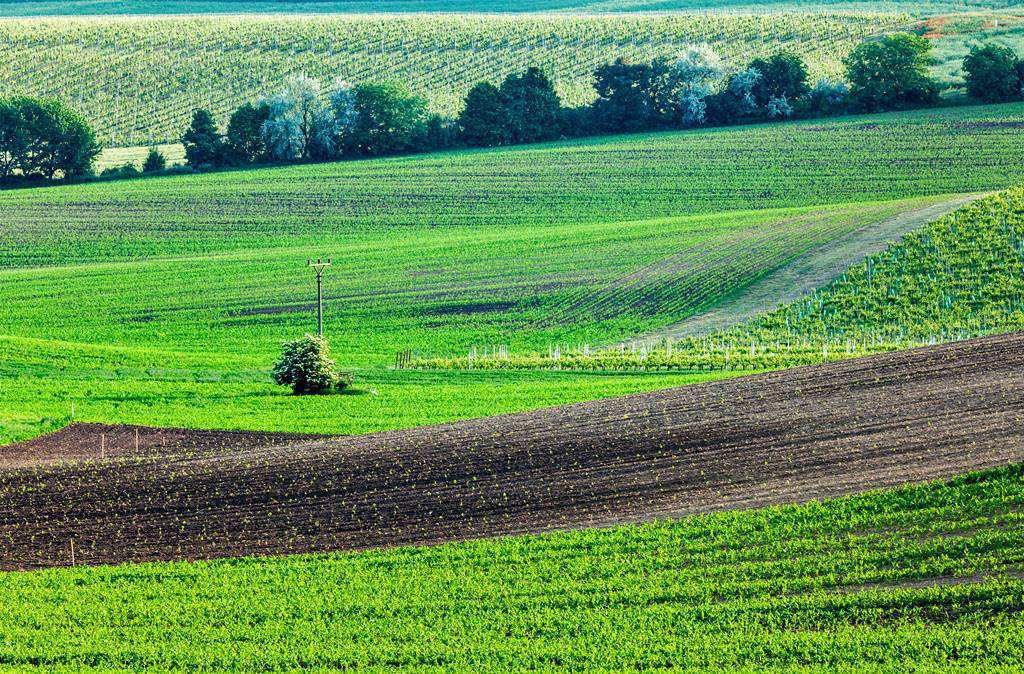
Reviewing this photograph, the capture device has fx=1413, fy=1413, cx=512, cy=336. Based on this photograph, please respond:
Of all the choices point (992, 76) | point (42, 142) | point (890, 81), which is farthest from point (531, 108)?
point (42, 142)

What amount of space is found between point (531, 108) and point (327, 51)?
39664mm

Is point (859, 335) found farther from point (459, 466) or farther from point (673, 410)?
point (459, 466)

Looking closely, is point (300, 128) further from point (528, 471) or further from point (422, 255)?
point (528, 471)

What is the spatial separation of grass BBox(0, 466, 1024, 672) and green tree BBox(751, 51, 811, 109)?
302 ft

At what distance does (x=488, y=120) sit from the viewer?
4513 inches

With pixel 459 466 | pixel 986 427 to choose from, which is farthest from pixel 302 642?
pixel 986 427

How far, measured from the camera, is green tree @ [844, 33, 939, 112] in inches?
4429

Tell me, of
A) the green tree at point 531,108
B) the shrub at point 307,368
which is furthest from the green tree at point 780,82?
the shrub at point 307,368

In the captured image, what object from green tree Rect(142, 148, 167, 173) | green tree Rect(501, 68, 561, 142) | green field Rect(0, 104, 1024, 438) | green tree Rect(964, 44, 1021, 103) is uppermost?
green tree Rect(964, 44, 1021, 103)

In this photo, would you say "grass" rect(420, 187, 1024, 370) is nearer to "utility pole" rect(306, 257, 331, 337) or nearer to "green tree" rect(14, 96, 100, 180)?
"utility pole" rect(306, 257, 331, 337)

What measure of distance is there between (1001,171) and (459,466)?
6831 centimetres

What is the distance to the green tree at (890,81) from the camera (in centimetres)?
11250

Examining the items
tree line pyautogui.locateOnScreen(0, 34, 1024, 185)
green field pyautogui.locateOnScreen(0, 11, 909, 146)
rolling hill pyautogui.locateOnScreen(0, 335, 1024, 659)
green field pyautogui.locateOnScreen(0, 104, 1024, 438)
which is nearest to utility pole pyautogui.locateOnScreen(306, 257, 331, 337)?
green field pyautogui.locateOnScreen(0, 104, 1024, 438)

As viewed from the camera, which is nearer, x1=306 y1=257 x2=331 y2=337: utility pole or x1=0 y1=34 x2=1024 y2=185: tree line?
x1=306 y1=257 x2=331 y2=337: utility pole
